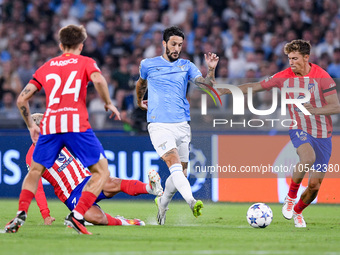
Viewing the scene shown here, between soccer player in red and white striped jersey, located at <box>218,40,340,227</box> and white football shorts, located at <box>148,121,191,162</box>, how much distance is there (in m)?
1.39

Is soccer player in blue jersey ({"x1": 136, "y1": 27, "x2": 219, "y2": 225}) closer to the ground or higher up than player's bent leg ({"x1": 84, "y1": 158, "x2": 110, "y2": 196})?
Answer: higher up

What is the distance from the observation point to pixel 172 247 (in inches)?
241

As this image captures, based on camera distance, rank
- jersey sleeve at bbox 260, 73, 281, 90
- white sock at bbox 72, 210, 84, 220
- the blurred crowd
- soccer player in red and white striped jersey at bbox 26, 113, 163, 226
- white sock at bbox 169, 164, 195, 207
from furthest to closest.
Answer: the blurred crowd, jersey sleeve at bbox 260, 73, 281, 90, soccer player in red and white striped jersey at bbox 26, 113, 163, 226, white sock at bbox 169, 164, 195, 207, white sock at bbox 72, 210, 84, 220

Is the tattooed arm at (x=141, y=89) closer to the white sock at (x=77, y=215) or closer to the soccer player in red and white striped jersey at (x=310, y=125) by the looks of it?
the soccer player in red and white striped jersey at (x=310, y=125)

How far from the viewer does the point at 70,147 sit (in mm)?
6953

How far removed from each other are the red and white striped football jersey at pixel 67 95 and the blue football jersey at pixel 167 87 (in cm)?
192

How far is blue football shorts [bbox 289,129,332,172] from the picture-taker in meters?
8.87

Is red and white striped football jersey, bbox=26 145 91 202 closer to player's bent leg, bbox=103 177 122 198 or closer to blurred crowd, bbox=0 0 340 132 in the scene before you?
player's bent leg, bbox=103 177 122 198

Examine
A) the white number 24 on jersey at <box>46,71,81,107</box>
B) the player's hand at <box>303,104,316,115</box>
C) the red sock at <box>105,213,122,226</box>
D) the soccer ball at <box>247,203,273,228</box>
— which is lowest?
the red sock at <box>105,213,122,226</box>

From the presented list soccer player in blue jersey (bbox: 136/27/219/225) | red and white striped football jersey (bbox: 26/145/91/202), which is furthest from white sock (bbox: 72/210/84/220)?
soccer player in blue jersey (bbox: 136/27/219/225)

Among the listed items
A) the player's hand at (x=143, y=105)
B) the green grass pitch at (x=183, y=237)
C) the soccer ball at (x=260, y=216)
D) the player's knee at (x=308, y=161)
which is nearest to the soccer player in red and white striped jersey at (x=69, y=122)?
the green grass pitch at (x=183, y=237)

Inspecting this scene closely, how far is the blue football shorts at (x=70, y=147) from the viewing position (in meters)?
6.89

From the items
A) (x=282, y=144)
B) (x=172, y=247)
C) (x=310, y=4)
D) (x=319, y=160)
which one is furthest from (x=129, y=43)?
(x=172, y=247)

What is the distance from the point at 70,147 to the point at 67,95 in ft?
1.69
